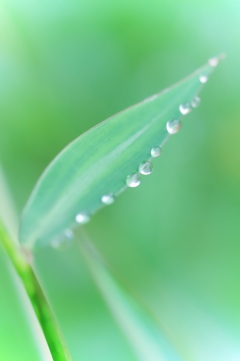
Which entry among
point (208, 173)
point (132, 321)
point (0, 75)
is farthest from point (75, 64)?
point (132, 321)

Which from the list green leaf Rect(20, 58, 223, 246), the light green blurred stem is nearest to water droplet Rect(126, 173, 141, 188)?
green leaf Rect(20, 58, 223, 246)

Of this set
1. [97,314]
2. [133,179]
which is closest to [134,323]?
[97,314]

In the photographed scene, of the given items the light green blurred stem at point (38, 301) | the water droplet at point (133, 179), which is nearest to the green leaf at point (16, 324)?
the light green blurred stem at point (38, 301)

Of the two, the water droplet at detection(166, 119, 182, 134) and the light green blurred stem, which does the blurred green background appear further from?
the water droplet at detection(166, 119, 182, 134)

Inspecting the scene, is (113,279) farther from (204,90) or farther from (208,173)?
(204,90)

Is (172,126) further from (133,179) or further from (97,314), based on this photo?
(97,314)

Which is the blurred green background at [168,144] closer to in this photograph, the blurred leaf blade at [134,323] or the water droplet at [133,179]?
the blurred leaf blade at [134,323]

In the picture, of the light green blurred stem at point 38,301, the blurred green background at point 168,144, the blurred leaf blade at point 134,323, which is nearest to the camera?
the light green blurred stem at point 38,301
